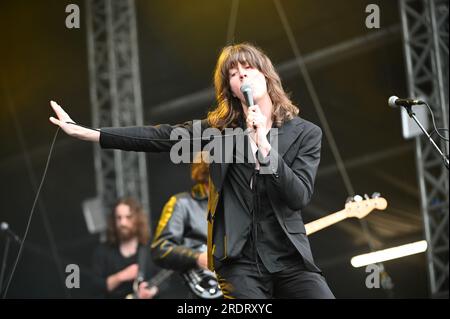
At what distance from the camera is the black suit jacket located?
8.98ft

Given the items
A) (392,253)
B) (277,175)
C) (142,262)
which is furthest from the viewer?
(142,262)

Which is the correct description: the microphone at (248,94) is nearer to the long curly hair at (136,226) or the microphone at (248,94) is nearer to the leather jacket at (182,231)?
the leather jacket at (182,231)

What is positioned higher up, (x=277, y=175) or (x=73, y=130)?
(x=73, y=130)

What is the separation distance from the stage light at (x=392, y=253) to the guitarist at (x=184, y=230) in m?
1.45

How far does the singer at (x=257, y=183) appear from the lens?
8.95 feet

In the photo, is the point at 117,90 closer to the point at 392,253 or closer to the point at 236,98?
the point at 392,253

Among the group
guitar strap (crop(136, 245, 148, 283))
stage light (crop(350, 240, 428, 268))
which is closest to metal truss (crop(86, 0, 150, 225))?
guitar strap (crop(136, 245, 148, 283))

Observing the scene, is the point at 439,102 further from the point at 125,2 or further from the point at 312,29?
the point at 125,2

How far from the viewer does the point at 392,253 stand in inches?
262

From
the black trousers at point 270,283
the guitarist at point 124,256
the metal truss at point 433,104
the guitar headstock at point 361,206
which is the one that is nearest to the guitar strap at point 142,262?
the guitarist at point 124,256

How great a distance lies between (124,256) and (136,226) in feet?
1.00

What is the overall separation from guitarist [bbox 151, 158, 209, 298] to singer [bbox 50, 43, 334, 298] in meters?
2.13

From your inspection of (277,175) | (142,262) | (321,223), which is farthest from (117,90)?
(277,175)
